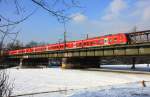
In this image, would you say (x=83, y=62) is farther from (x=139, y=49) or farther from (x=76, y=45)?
(x=139, y=49)

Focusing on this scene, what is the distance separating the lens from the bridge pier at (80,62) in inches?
3140

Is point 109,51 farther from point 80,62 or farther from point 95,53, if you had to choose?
point 80,62

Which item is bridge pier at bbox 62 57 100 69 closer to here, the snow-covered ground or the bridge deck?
the bridge deck

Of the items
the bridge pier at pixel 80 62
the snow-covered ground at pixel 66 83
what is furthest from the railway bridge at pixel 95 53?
the snow-covered ground at pixel 66 83

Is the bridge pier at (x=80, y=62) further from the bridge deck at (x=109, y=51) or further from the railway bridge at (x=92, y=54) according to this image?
the bridge deck at (x=109, y=51)

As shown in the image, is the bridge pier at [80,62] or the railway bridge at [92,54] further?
the bridge pier at [80,62]

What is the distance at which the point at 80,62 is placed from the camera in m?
83.2

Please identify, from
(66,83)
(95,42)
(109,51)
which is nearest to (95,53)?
(95,42)

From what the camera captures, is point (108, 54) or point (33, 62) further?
point (33, 62)

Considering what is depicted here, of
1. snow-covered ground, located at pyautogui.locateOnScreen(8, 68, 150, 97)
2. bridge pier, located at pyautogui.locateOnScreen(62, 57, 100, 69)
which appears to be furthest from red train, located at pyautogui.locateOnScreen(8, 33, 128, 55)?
snow-covered ground, located at pyautogui.locateOnScreen(8, 68, 150, 97)

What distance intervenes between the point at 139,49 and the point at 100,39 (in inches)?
472

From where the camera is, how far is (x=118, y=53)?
53.2 m

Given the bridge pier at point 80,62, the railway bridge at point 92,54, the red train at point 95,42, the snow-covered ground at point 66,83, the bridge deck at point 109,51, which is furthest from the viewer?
the bridge pier at point 80,62

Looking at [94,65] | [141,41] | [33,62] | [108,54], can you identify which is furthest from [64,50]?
[33,62]
